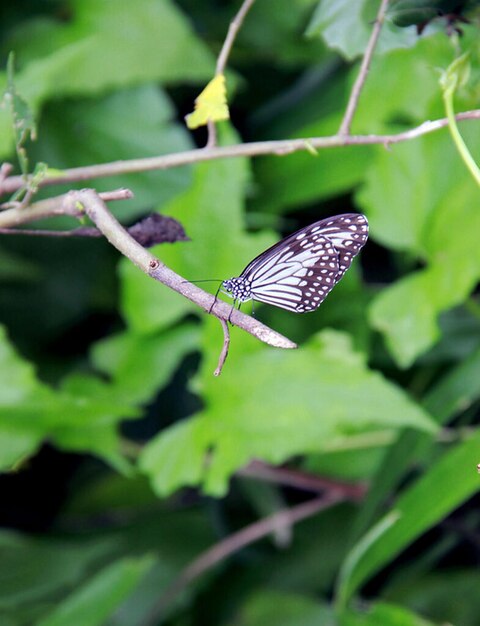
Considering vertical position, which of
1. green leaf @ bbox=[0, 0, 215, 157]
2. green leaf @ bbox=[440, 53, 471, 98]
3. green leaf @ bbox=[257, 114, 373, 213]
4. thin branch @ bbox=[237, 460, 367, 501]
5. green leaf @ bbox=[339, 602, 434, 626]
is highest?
green leaf @ bbox=[440, 53, 471, 98]

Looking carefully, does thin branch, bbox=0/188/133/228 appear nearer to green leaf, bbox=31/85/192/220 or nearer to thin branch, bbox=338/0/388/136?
thin branch, bbox=338/0/388/136

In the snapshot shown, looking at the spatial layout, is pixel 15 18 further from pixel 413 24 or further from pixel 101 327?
pixel 413 24

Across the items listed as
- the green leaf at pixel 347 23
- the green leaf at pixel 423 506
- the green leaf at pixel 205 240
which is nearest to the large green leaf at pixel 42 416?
the green leaf at pixel 205 240

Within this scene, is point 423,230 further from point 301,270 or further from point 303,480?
point 301,270

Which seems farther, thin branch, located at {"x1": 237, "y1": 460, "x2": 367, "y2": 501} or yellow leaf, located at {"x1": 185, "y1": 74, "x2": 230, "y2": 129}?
thin branch, located at {"x1": 237, "y1": 460, "x2": 367, "y2": 501}

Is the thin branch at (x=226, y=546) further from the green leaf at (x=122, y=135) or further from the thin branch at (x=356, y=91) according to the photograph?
the thin branch at (x=356, y=91)

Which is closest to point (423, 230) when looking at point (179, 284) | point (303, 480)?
point (303, 480)

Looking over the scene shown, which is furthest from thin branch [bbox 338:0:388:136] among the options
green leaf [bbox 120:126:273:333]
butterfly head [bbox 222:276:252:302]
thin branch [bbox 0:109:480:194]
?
green leaf [bbox 120:126:273:333]

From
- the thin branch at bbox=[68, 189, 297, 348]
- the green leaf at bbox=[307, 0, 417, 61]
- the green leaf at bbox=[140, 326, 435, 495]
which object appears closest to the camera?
the thin branch at bbox=[68, 189, 297, 348]
